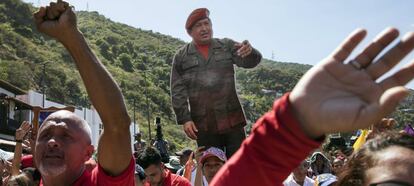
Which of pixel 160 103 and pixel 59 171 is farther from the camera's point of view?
pixel 160 103

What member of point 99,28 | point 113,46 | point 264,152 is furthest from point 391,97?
point 99,28

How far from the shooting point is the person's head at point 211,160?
5.36 metres

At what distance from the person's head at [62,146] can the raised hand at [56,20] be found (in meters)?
0.53

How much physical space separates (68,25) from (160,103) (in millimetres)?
96950

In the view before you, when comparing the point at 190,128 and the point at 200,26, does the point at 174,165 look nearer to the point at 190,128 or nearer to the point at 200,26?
the point at 190,128

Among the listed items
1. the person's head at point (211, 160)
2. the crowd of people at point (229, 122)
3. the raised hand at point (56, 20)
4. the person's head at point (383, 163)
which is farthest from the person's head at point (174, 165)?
the person's head at point (383, 163)

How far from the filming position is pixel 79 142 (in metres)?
3.33

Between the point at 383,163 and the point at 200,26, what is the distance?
10.5 feet

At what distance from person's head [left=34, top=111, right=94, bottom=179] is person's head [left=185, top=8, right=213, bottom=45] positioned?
1859 mm

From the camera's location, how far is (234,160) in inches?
66.1

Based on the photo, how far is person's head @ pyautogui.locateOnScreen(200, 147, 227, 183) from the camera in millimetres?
5359

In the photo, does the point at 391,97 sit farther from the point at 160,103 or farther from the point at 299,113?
the point at 160,103

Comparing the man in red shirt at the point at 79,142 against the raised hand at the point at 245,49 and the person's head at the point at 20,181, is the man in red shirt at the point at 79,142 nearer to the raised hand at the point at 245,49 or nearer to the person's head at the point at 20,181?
the raised hand at the point at 245,49

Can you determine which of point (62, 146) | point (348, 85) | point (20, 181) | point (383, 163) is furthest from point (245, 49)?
point (348, 85)
